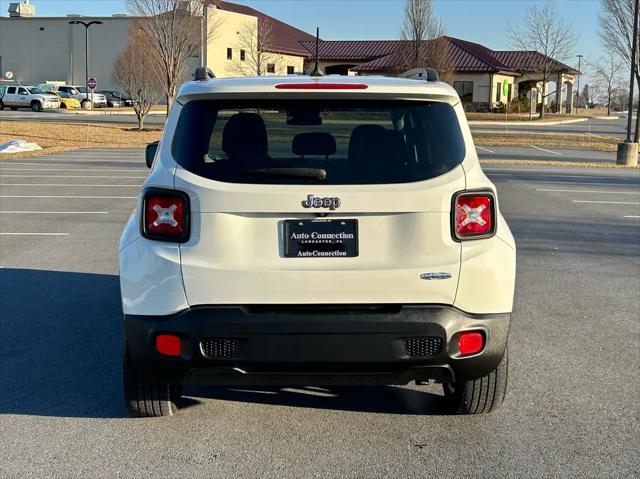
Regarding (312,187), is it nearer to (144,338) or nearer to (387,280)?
(387,280)

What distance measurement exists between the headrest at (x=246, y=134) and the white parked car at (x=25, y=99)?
59.9 meters

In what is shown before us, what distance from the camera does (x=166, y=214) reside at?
4.01 meters

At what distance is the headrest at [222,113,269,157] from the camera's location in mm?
4312

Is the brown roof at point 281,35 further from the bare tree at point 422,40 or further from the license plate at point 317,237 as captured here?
the license plate at point 317,237

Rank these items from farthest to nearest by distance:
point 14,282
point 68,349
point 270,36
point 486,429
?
point 270,36 → point 14,282 → point 68,349 → point 486,429

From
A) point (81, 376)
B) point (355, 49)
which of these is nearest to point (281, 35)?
point (355, 49)

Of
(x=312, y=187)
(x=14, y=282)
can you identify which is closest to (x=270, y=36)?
(x=14, y=282)

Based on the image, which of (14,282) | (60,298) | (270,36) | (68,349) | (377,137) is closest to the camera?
(377,137)

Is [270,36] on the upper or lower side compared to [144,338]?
upper

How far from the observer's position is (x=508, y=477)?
3998mm

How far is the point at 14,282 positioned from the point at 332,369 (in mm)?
5116

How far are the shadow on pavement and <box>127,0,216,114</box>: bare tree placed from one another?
93.8 feet

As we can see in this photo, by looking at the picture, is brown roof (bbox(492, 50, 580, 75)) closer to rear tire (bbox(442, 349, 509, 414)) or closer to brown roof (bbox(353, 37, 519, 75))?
brown roof (bbox(353, 37, 519, 75))

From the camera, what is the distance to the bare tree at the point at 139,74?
35.8 metres
